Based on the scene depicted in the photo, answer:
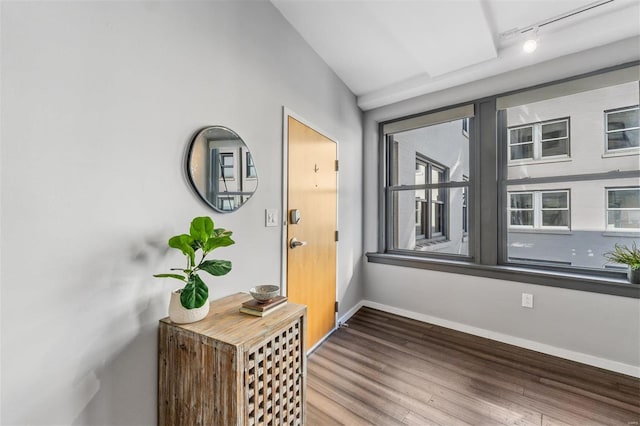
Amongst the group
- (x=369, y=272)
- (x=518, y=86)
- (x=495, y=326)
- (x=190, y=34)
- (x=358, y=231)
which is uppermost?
(x=518, y=86)

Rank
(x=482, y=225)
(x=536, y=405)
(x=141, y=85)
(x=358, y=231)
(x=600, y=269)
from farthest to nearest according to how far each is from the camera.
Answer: (x=358, y=231) → (x=482, y=225) → (x=600, y=269) → (x=536, y=405) → (x=141, y=85)

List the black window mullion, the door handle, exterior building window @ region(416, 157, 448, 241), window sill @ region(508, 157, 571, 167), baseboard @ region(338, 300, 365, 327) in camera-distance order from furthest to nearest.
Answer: exterior building window @ region(416, 157, 448, 241), baseboard @ region(338, 300, 365, 327), the black window mullion, window sill @ region(508, 157, 571, 167), the door handle

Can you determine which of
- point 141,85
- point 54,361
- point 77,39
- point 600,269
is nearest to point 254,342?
point 54,361

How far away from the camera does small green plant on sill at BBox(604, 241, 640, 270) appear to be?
6.22 feet

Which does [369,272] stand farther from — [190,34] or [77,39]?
[77,39]

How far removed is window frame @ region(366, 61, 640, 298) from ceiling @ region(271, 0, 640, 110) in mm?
262

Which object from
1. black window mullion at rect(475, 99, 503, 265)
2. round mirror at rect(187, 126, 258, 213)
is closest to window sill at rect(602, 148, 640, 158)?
black window mullion at rect(475, 99, 503, 265)

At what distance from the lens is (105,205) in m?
0.99

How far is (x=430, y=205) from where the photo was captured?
320cm

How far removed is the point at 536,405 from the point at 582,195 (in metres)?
1.71

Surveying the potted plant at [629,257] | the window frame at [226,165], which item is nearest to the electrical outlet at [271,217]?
the window frame at [226,165]

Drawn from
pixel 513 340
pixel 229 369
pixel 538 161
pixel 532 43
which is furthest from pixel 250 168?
pixel 513 340

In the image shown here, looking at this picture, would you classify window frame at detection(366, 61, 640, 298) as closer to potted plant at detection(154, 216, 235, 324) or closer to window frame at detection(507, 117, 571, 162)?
window frame at detection(507, 117, 571, 162)

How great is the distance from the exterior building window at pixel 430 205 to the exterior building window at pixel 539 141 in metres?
0.77
